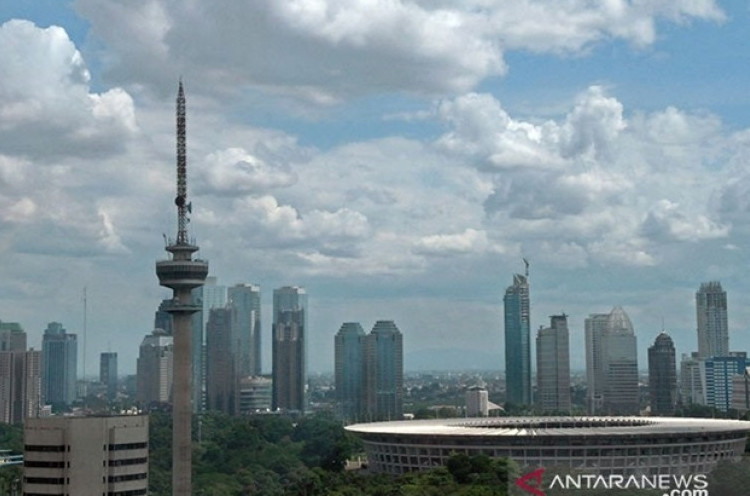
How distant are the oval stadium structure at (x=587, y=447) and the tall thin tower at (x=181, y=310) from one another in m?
23.9

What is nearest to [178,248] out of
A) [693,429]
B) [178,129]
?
Answer: [178,129]

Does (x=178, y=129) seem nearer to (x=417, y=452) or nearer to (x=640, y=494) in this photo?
(x=417, y=452)

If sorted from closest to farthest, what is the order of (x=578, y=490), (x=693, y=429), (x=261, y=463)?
(x=578, y=490) < (x=693, y=429) < (x=261, y=463)

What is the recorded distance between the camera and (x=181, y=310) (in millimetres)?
131000

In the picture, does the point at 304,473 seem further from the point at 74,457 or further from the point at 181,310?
the point at 74,457

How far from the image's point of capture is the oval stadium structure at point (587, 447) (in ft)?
364

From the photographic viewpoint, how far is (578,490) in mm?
63906

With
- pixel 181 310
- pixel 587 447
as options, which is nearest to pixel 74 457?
pixel 181 310

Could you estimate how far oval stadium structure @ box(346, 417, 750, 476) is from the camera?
111000 millimetres

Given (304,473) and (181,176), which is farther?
(304,473)

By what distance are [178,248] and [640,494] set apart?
78.3 meters

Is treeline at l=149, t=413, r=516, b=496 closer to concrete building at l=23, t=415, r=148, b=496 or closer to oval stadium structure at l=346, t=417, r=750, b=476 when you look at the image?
oval stadium structure at l=346, t=417, r=750, b=476

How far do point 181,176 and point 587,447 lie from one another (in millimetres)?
60709

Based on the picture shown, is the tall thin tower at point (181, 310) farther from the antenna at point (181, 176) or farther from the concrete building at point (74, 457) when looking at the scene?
the concrete building at point (74, 457)
